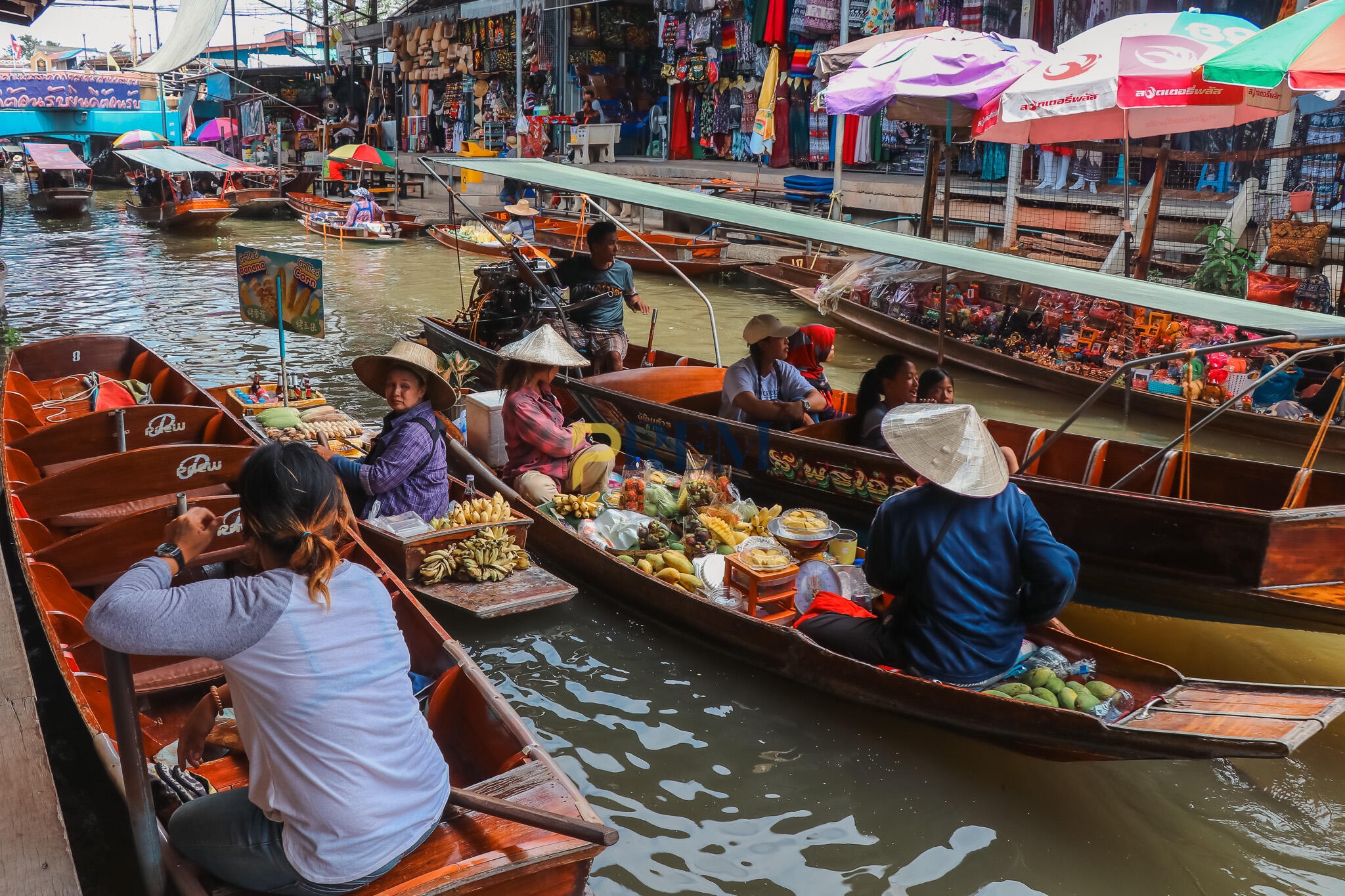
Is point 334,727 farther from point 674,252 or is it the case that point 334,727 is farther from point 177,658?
point 674,252

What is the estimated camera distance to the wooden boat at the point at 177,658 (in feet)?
8.79

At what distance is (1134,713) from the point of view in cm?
366

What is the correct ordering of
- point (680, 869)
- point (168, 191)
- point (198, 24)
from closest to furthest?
point (680, 869)
point (198, 24)
point (168, 191)

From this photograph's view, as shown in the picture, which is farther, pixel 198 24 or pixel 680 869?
pixel 198 24

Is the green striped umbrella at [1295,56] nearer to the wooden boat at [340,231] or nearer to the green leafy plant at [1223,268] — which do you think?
the green leafy plant at [1223,268]

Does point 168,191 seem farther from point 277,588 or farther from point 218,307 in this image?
point 277,588

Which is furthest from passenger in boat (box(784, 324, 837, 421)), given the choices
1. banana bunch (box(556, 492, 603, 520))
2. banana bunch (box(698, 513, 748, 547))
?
banana bunch (box(556, 492, 603, 520))

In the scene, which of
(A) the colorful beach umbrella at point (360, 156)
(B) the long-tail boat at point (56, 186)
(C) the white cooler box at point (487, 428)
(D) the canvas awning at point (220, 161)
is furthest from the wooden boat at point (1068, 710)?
(B) the long-tail boat at point (56, 186)

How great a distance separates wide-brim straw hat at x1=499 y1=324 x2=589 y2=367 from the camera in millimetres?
5695

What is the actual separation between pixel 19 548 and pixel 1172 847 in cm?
499

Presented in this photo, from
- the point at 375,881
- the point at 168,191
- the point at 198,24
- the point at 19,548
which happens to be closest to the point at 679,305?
the point at 198,24

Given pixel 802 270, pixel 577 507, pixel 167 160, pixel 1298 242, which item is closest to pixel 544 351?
pixel 577 507

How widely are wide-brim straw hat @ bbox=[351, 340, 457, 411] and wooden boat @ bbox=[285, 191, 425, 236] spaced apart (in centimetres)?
1556

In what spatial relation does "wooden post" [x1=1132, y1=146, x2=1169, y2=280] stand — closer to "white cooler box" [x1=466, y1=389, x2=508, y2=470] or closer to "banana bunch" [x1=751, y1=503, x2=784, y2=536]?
"banana bunch" [x1=751, y1=503, x2=784, y2=536]
